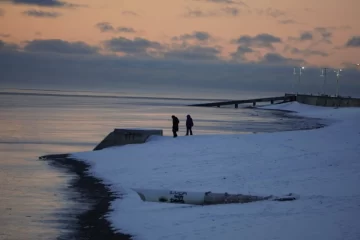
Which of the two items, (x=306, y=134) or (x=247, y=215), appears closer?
(x=247, y=215)

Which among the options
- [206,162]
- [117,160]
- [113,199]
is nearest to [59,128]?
[117,160]

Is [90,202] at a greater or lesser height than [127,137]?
lesser

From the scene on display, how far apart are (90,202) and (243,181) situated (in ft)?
15.1

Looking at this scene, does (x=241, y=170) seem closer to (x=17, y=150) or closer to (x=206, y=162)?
(x=206, y=162)

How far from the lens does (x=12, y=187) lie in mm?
20578

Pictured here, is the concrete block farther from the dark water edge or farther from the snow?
→ the dark water edge

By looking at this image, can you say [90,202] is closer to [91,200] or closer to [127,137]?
[91,200]

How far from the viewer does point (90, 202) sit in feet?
59.9

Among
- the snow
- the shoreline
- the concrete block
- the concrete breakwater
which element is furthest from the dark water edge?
the concrete breakwater

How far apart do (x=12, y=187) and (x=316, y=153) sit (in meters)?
10.7

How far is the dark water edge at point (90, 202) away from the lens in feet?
46.4

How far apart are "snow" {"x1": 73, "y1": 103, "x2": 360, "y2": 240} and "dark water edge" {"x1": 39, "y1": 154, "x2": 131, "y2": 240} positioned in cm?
33

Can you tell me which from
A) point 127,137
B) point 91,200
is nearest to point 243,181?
point 91,200

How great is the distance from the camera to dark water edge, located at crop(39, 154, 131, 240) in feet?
46.4
